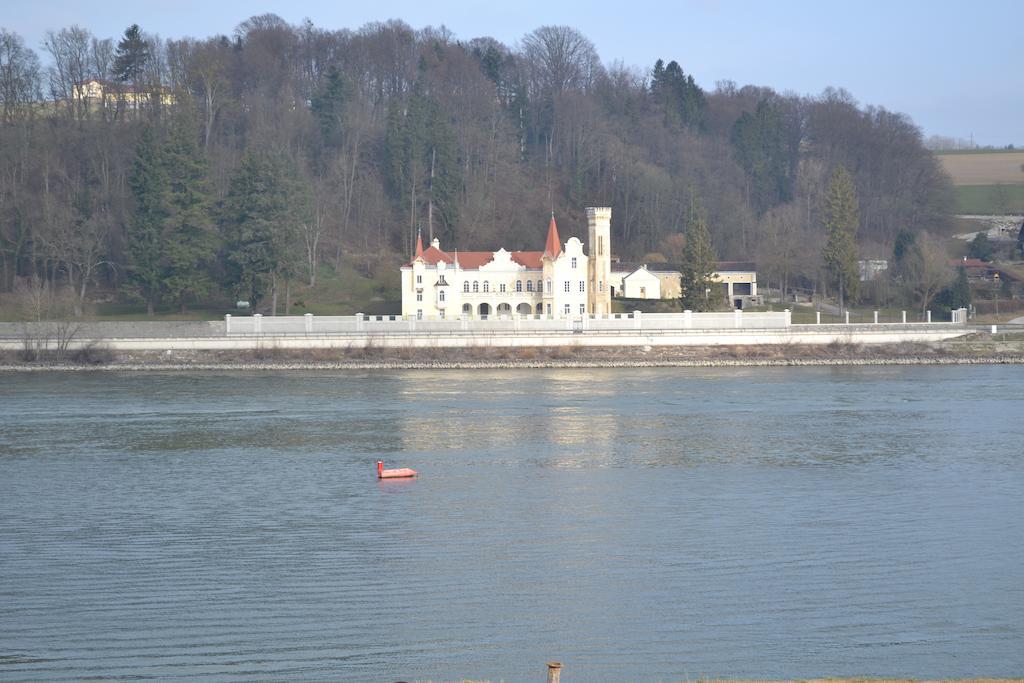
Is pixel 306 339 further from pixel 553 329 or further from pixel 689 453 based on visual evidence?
pixel 689 453

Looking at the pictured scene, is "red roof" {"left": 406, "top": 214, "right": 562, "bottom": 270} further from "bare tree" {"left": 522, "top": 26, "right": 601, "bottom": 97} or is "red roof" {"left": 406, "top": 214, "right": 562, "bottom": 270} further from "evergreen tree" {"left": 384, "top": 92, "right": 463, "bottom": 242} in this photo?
"bare tree" {"left": 522, "top": 26, "right": 601, "bottom": 97}

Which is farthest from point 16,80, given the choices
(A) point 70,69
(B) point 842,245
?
(B) point 842,245

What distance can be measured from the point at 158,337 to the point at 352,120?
951 inches

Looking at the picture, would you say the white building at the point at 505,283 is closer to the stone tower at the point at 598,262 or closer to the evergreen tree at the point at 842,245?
the stone tower at the point at 598,262

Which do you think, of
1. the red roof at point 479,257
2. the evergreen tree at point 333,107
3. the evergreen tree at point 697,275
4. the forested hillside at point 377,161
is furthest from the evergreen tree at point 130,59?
the evergreen tree at point 697,275

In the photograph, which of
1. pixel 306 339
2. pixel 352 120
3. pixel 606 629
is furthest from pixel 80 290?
pixel 606 629

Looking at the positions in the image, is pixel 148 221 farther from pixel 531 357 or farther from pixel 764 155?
pixel 764 155

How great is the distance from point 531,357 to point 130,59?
32796 mm

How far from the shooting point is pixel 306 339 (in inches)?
2162

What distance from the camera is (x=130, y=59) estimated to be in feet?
241

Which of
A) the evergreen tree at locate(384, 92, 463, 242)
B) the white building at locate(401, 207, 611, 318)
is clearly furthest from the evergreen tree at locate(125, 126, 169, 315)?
the evergreen tree at locate(384, 92, 463, 242)

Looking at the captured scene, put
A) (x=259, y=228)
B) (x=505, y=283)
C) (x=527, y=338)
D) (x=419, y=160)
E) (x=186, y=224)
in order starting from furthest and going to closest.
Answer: (x=419, y=160), (x=505, y=283), (x=186, y=224), (x=259, y=228), (x=527, y=338)

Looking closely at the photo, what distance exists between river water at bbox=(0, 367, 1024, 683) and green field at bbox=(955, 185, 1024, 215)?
50.1 metres

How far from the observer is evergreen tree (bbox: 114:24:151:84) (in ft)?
240
